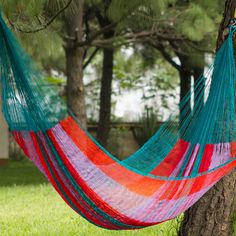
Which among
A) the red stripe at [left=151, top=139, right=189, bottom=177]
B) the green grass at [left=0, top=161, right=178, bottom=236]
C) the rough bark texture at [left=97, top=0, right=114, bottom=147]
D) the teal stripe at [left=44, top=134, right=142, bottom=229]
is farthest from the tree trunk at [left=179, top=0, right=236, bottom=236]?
the rough bark texture at [left=97, top=0, right=114, bottom=147]

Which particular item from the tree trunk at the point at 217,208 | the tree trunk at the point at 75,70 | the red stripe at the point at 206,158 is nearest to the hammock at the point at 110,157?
the red stripe at the point at 206,158

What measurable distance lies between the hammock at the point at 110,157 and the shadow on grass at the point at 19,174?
10.3 ft

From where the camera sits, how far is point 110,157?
91.7 inches

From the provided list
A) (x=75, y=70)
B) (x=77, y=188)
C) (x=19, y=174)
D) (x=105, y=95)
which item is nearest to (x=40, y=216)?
(x=77, y=188)

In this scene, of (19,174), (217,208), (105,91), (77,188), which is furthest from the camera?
(105,91)

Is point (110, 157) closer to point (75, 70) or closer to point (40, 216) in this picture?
point (40, 216)

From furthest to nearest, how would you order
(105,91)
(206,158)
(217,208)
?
1. (105,91)
2. (217,208)
3. (206,158)

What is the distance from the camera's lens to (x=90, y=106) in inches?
350

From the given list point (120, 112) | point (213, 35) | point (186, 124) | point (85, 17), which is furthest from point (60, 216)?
point (120, 112)

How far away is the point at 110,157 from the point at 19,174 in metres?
4.05

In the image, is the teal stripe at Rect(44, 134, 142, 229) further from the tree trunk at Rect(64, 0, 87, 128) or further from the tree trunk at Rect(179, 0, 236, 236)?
the tree trunk at Rect(64, 0, 87, 128)

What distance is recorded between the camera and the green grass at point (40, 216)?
305 cm

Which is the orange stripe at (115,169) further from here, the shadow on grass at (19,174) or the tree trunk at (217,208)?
the shadow on grass at (19,174)

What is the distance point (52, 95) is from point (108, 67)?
4.61 meters
